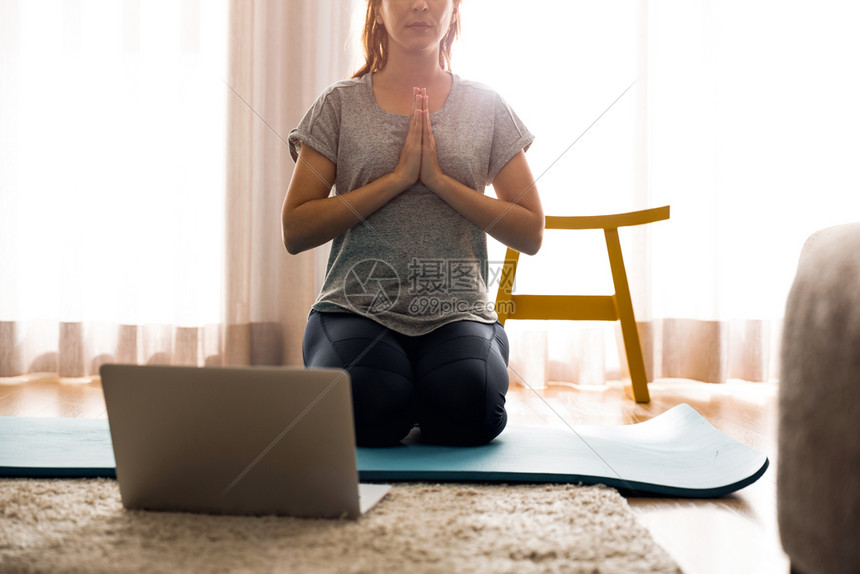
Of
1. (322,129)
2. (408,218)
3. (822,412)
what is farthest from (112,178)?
(822,412)

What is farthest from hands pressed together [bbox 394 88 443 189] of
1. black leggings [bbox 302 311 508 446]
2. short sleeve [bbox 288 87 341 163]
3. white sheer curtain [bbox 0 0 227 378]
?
white sheer curtain [bbox 0 0 227 378]

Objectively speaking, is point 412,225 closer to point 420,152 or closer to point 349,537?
point 420,152

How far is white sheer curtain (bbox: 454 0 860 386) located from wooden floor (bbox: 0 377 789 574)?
20 centimetres

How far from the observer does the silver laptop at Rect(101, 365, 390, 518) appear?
2.63 ft

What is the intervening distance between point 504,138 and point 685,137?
115cm

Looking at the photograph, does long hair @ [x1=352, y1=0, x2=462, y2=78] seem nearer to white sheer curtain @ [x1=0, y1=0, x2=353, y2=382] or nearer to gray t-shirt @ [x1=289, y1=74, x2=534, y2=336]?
gray t-shirt @ [x1=289, y1=74, x2=534, y2=336]

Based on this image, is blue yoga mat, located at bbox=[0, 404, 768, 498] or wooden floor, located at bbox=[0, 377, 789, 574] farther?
blue yoga mat, located at bbox=[0, 404, 768, 498]

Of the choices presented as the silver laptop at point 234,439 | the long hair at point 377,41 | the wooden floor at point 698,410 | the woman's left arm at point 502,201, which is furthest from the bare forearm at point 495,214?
the silver laptop at point 234,439

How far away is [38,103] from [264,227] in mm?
798

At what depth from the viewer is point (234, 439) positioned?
0.83 metres

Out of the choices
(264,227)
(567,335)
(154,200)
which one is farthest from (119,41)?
(567,335)

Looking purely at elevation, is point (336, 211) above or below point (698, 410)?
above

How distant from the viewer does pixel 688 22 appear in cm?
228

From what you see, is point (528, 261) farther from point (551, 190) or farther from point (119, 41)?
point (119, 41)
